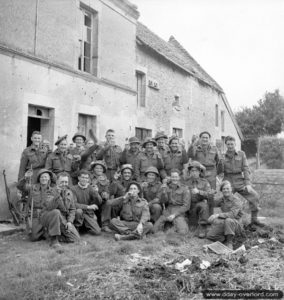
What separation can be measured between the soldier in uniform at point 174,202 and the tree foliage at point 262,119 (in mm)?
27275

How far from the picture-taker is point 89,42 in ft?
34.1

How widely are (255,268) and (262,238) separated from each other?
6.27 ft

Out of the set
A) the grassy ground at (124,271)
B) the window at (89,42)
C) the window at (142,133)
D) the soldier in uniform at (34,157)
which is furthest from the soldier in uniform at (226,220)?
the window at (142,133)

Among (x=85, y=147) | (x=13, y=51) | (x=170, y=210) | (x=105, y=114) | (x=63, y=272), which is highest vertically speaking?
(x=13, y=51)

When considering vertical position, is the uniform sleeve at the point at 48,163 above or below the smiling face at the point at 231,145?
below

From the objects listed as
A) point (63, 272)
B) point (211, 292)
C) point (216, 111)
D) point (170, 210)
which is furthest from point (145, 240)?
point (216, 111)

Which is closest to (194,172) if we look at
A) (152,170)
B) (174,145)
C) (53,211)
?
(152,170)

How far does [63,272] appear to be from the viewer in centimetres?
457

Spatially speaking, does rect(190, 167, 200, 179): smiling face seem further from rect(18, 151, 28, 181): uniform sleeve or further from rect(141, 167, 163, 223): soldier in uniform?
rect(18, 151, 28, 181): uniform sleeve

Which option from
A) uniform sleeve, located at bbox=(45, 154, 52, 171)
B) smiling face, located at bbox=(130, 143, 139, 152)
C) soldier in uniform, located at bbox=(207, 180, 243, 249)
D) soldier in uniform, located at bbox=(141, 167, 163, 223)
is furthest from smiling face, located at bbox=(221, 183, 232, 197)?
uniform sleeve, located at bbox=(45, 154, 52, 171)

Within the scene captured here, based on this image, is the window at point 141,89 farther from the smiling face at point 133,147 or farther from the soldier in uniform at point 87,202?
the soldier in uniform at point 87,202

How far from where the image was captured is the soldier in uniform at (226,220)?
618cm

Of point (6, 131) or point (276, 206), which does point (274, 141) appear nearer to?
point (276, 206)

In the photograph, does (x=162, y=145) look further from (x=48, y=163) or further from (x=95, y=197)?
(x=48, y=163)
